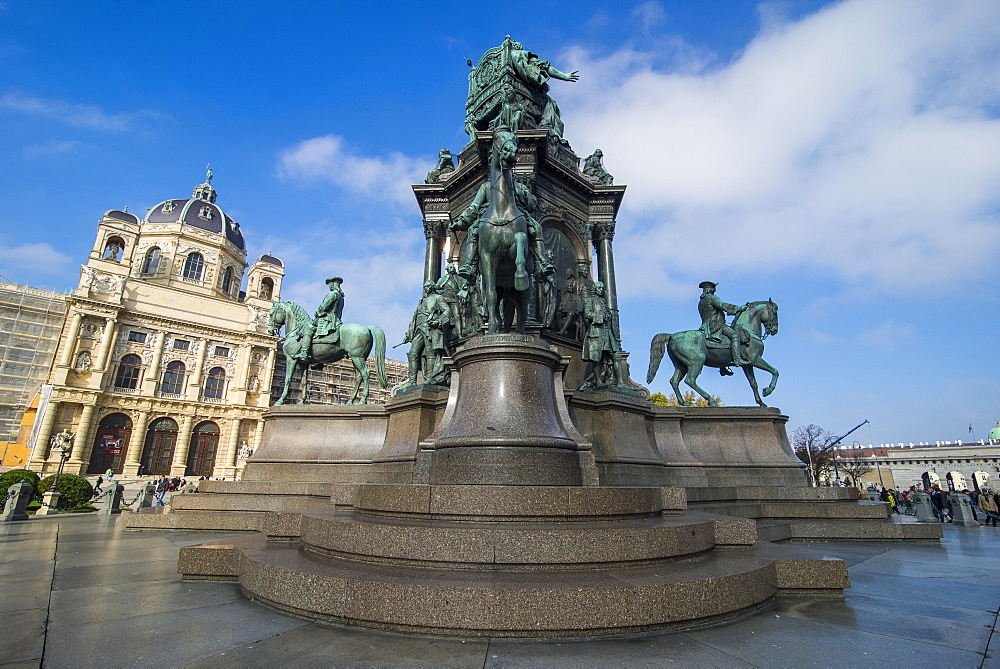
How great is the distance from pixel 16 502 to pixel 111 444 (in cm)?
4516

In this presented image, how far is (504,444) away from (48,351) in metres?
66.5

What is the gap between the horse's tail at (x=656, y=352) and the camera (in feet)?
43.7

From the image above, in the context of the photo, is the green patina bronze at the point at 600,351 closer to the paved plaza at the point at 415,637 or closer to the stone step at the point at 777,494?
the stone step at the point at 777,494

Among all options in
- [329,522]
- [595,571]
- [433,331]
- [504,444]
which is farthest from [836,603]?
[433,331]

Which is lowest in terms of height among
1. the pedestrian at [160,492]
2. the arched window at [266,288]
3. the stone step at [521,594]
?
the pedestrian at [160,492]

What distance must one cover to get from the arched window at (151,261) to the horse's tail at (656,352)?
74089 millimetres

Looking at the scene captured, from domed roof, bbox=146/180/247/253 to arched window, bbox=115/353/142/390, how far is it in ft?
82.1

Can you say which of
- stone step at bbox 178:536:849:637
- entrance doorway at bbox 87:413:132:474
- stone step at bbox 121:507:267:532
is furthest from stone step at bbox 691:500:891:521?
entrance doorway at bbox 87:413:132:474

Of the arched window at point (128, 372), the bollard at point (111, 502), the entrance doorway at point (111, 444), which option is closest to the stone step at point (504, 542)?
the bollard at point (111, 502)

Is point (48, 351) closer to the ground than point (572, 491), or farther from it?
farther from it

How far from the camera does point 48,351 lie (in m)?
51.8

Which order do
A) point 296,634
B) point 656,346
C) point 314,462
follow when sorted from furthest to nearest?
point 656,346 → point 314,462 → point 296,634

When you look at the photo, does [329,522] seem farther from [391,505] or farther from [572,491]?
[572,491]

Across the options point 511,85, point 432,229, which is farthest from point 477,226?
point 511,85
